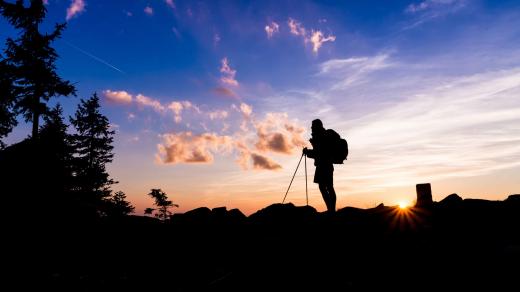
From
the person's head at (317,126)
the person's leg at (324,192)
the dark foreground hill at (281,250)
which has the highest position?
the person's head at (317,126)

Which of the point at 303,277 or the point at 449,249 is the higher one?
the point at 449,249

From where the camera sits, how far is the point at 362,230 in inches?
319

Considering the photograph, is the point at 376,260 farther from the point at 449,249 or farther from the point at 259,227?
the point at 259,227

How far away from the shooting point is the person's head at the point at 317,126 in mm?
10492

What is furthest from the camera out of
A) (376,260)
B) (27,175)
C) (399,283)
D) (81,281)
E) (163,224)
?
(27,175)

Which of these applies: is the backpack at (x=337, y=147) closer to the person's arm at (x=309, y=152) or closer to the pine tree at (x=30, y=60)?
the person's arm at (x=309, y=152)

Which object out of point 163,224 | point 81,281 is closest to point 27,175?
point 163,224

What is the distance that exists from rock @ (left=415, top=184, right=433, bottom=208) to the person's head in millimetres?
3080

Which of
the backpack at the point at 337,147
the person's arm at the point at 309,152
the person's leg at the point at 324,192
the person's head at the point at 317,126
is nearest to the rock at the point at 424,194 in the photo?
the backpack at the point at 337,147

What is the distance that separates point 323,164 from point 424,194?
2.83m

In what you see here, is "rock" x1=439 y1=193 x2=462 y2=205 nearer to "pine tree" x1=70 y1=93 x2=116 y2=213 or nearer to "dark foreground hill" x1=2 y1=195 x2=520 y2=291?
"dark foreground hill" x1=2 y1=195 x2=520 y2=291

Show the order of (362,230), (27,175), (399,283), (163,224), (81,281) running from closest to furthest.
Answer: (399,283)
(81,281)
(362,230)
(163,224)
(27,175)

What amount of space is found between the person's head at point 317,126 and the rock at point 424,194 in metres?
3.08

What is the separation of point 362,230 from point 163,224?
5497 millimetres
